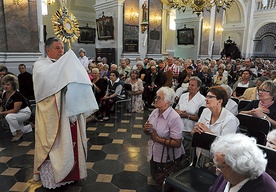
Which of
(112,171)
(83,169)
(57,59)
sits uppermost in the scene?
(57,59)

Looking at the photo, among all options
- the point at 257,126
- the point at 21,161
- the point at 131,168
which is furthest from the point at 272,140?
the point at 21,161

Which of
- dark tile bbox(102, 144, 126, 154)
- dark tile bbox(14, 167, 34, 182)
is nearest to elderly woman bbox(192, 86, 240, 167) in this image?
dark tile bbox(102, 144, 126, 154)

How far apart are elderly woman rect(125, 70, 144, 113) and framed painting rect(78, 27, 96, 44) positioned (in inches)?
352

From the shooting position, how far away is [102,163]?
10.9 ft

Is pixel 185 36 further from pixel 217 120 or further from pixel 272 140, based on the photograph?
pixel 272 140

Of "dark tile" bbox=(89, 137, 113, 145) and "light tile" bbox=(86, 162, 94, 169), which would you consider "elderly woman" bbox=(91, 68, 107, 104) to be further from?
"light tile" bbox=(86, 162, 94, 169)

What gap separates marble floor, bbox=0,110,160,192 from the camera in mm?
2717

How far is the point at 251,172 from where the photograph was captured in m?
1.23

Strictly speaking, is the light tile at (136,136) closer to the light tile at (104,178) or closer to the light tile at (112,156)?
the light tile at (112,156)

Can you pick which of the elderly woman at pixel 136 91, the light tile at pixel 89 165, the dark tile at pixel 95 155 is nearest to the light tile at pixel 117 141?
the dark tile at pixel 95 155

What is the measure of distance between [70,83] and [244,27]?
19.2 m

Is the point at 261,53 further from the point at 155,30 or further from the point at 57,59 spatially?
the point at 57,59

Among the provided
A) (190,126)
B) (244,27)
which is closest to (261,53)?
(244,27)

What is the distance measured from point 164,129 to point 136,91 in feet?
11.9
